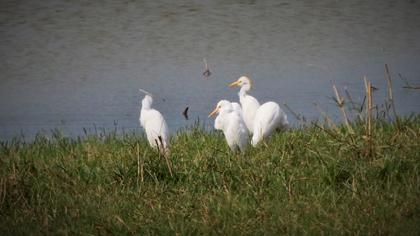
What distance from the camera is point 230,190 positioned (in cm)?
565

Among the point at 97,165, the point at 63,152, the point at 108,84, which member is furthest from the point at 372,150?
the point at 108,84

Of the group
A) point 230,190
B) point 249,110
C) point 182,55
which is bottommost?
point 182,55

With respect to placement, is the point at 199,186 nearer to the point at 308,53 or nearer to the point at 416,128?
Answer: the point at 416,128

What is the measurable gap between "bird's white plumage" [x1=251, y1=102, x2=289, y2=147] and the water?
1.59 metres

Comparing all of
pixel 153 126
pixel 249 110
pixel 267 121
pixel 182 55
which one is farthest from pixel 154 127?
pixel 182 55

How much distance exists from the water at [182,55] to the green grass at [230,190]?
2989 mm

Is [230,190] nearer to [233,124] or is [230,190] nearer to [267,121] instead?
[233,124]

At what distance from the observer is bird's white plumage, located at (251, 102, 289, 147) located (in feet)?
25.8

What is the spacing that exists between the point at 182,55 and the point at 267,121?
6.77 meters

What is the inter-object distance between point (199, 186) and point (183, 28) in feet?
38.3

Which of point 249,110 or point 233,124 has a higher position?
point 233,124

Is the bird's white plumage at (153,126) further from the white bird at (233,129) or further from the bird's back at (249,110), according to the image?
the bird's back at (249,110)

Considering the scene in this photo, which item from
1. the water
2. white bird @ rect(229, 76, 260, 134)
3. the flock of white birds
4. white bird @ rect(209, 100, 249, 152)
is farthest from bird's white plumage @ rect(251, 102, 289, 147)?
the water

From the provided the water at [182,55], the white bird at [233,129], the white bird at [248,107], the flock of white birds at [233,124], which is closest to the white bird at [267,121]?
the flock of white birds at [233,124]
